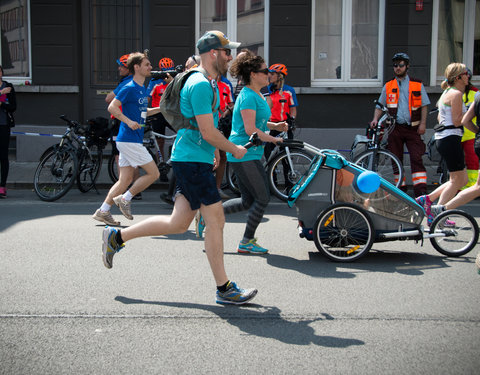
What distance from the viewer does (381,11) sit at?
13523 millimetres

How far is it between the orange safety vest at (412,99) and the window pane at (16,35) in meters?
8.02

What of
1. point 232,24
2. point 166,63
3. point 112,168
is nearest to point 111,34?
point 232,24

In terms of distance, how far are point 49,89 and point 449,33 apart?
836 centimetres

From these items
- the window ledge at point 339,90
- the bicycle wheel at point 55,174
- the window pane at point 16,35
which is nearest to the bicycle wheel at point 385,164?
the window ledge at point 339,90

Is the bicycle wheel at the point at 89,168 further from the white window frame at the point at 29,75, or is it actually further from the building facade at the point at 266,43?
the white window frame at the point at 29,75

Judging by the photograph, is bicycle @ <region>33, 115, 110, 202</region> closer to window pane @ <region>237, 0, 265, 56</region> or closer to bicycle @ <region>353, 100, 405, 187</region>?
bicycle @ <region>353, 100, 405, 187</region>

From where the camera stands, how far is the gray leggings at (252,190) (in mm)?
6191

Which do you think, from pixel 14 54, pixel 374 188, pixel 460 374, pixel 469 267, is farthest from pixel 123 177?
pixel 14 54

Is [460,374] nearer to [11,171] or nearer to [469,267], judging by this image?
[469,267]

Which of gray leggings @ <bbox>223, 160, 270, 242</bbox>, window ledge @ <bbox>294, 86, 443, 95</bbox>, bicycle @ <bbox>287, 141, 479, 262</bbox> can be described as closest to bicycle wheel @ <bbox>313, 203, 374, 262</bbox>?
bicycle @ <bbox>287, 141, 479, 262</bbox>

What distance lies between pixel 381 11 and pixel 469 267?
8892 millimetres

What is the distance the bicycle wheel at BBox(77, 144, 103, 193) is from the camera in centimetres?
1009

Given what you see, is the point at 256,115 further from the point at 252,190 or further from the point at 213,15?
the point at 213,15

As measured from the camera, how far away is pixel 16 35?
14.0 meters
